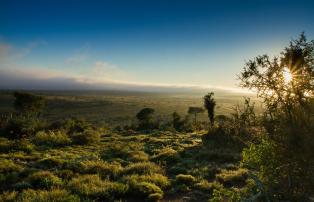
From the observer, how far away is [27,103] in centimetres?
7594

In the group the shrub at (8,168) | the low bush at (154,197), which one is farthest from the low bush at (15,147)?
the low bush at (154,197)

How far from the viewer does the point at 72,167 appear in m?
20.7

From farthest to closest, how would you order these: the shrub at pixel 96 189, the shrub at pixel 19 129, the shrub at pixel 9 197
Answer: the shrub at pixel 19 129, the shrub at pixel 96 189, the shrub at pixel 9 197

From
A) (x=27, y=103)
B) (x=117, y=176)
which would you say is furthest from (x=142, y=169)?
(x=27, y=103)

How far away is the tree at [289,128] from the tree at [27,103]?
70101 mm

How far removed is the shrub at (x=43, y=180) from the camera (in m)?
16.6

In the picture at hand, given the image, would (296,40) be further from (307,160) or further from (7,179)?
(7,179)

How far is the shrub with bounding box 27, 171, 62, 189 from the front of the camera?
54.3ft

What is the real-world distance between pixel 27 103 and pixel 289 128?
2892 inches

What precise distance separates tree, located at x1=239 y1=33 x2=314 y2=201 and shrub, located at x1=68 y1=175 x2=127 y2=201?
22.5 ft

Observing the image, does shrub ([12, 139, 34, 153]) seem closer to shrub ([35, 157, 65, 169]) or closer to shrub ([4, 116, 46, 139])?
shrub ([35, 157, 65, 169])

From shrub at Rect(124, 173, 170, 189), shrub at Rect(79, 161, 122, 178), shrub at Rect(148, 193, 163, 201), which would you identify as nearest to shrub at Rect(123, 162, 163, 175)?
shrub at Rect(79, 161, 122, 178)

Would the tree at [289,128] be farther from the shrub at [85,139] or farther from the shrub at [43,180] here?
the shrub at [85,139]

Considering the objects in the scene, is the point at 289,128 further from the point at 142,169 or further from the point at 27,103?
the point at 27,103
